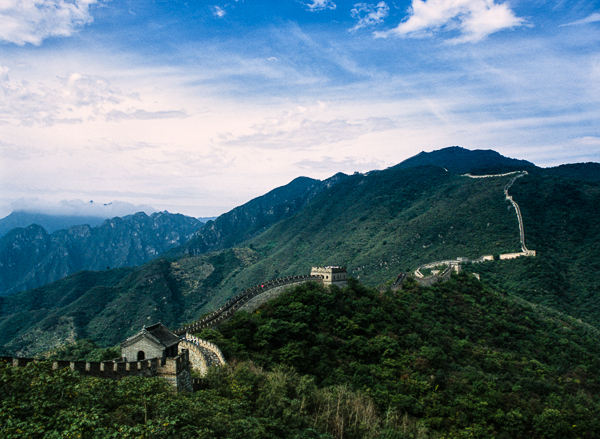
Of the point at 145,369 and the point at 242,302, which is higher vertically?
the point at 145,369

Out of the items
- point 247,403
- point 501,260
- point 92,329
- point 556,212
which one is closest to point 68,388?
point 247,403

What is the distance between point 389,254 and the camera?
329 ft

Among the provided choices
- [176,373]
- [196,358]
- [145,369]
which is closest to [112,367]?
[145,369]

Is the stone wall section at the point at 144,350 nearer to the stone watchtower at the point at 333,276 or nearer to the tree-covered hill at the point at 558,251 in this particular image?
the stone watchtower at the point at 333,276

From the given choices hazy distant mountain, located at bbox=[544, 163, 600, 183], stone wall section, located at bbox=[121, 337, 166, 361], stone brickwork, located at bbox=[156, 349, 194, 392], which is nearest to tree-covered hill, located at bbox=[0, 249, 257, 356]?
stone wall section, located at bbox=[121, 337, 166, 361]

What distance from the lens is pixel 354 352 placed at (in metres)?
41.5

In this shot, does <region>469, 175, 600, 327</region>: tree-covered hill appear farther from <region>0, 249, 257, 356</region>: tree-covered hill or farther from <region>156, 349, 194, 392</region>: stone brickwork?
<region>0, 249, 257, 356</region>: tree-covered hill

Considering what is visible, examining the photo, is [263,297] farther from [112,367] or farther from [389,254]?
[389,254]

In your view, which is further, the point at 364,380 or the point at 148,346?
the point at 364,380

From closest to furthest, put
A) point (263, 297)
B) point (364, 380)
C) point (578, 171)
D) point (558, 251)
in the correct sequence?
point (364, 380) → point (263, 297) → point (558, 251) → point (578, 171)

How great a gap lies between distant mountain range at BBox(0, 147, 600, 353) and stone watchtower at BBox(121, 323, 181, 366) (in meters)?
64.3

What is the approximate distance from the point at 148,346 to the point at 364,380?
20.4 metres

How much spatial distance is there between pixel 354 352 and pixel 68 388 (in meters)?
31.0

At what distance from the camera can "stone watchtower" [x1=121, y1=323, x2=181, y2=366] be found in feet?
75.2
